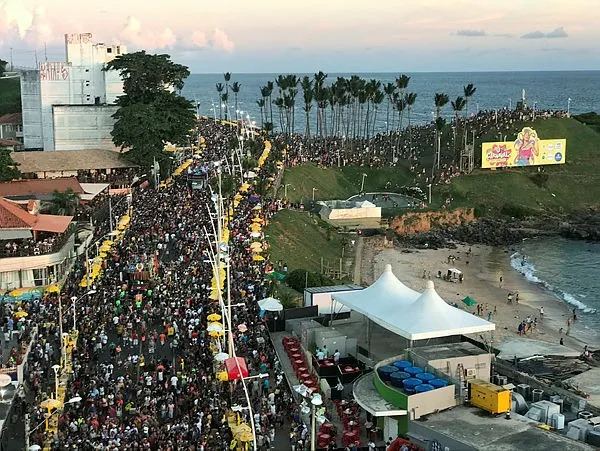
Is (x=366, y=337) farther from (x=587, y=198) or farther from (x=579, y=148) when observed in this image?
(x=579, y=148)

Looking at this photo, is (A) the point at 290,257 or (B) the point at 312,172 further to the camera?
(B) the point at 312,172

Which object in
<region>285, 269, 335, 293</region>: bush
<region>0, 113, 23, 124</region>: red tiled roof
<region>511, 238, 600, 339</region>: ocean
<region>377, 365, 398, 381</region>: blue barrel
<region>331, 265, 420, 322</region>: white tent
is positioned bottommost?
<region>511, 238, 600, 339</region>: ocean

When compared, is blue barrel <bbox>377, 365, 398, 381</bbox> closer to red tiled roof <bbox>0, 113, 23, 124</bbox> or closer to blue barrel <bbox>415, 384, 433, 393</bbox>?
blue barrel <bbox>415, 384, 433, 393</bbox>

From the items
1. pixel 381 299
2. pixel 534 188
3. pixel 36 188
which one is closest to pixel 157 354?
pixel 381 299

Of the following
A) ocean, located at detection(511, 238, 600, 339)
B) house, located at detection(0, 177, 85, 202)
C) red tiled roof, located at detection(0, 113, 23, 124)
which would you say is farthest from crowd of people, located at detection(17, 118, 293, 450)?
red tiled roof, located at detection(0, 113, 23, 124)

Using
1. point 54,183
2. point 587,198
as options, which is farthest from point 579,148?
point 54,183
